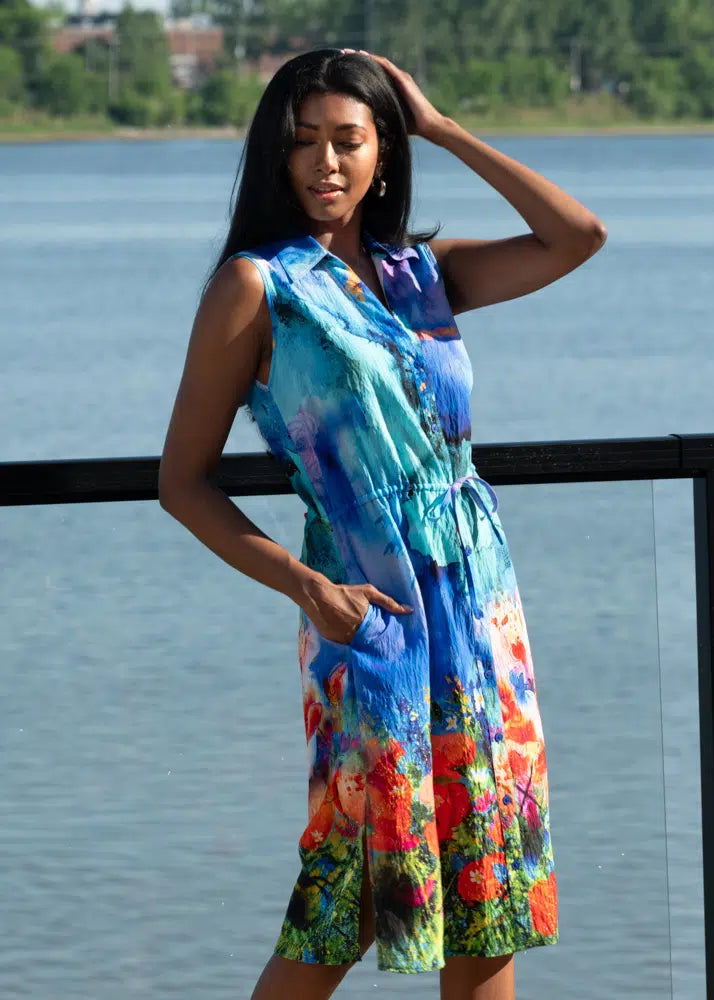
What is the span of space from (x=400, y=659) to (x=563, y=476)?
0.52 metres

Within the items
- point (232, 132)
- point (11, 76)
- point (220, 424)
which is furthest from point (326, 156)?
point (232, 132)

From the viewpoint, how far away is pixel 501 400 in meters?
21.2

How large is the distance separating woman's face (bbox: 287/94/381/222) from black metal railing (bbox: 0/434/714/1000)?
1.07 ft

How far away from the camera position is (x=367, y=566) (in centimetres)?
202

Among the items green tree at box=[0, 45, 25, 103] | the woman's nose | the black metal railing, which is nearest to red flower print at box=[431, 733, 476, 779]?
the black metal railing

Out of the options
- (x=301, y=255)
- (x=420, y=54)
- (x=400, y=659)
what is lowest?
(x=420, y=54)

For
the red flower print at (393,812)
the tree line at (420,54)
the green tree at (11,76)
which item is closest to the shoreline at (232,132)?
the tree line at (420,54)

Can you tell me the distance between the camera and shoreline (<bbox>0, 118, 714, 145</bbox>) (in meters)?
29.3

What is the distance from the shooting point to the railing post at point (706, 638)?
96.9 inches

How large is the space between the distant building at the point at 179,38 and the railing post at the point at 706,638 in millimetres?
26867

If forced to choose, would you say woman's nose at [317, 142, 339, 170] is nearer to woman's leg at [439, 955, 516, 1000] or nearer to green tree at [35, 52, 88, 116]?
woman's leg at [439, 955, 516, 1000]

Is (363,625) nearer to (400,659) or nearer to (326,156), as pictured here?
(400,659)

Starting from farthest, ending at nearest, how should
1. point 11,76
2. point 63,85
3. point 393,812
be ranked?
point 11,76 < point 63,85 < point 393,812

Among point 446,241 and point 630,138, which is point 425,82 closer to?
point 630,138
